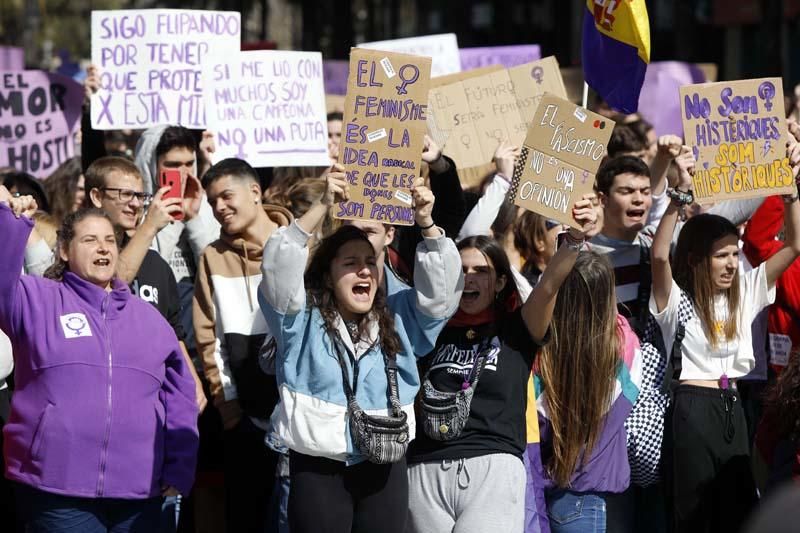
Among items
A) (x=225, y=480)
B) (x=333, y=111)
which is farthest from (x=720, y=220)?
(x=333, y=111)

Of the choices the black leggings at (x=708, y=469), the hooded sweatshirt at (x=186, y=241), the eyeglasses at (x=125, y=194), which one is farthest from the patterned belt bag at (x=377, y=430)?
the hooded sweatshirt at (x=186, y=241)

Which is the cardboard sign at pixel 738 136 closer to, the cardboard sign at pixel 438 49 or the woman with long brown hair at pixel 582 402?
the woman with long brown hair at pixel 582 402

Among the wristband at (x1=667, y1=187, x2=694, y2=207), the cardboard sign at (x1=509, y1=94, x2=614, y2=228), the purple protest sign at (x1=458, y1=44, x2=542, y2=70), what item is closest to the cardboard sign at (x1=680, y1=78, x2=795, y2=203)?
the wristband at (x1=667, y1=187, x2=694, y2=207)

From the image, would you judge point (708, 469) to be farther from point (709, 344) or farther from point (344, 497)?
point (344, 497)

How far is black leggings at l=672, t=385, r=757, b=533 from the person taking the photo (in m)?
5.68

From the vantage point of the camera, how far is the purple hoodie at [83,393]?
16.6 feet

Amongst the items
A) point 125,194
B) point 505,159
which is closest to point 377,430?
point 125,194

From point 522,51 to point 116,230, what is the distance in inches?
184

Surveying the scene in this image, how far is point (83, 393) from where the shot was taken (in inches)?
200

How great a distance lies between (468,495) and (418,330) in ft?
2.05

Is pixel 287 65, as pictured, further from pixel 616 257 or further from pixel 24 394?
pixel 24 394

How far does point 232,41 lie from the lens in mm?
8133

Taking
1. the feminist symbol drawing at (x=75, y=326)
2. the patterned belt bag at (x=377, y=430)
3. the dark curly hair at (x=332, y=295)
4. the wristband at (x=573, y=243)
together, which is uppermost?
the wristband at (x=573, y=243)

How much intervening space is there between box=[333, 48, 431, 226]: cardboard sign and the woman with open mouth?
96mm
